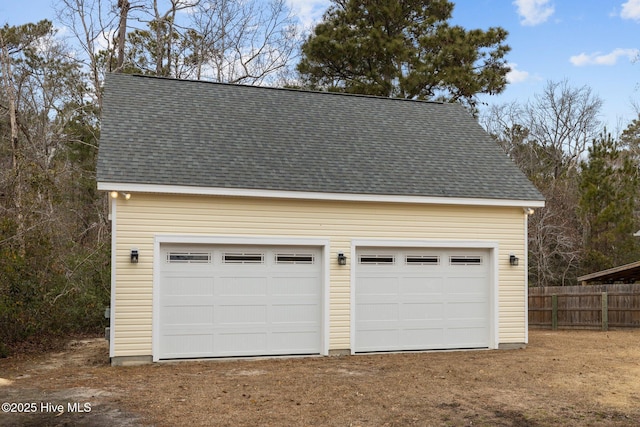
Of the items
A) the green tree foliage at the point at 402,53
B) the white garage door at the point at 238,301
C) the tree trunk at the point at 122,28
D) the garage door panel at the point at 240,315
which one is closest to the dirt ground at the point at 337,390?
the white garage door at the point at 238,301

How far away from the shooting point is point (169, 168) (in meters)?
10.9

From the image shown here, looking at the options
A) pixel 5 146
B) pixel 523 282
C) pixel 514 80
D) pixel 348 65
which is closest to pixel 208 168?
pixel 523 282

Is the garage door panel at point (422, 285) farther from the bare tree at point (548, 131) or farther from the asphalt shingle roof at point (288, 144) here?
the bare tree at point (548, 131)

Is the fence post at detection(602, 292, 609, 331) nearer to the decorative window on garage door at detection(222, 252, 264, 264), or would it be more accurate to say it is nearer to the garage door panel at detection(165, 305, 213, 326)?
the decorative window on garage door at detection(222, 252, 264, 264)

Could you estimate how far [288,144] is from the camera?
41.1ft

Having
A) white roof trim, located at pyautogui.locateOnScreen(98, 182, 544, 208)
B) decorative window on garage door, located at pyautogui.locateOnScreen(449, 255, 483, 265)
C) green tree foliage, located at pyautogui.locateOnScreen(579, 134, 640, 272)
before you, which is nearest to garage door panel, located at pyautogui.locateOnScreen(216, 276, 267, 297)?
white roof trim, located at pyautogui.locateOnScreen(98, 182, 544, 208)

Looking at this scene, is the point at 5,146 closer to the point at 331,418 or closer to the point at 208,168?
the point at 208,168

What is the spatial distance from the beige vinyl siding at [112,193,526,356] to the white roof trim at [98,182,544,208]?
227 millimetres

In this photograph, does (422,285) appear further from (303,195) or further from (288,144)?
(288,144)

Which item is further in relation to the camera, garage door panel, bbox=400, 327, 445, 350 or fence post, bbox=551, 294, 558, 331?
fence post, bbox=551, 294, 558, 331

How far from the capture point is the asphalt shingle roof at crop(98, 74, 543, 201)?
437 inches

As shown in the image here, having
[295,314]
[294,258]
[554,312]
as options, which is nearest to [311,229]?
[294,258]

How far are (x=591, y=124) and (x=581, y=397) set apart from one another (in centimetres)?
2694

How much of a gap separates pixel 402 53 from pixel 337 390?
19066 mm
